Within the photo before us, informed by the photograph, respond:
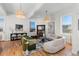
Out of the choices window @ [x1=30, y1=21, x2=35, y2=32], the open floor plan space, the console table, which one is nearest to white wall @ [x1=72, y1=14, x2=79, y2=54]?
the open floor plan space

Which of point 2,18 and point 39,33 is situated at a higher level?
point 2,18

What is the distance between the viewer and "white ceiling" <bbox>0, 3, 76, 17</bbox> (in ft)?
7.14

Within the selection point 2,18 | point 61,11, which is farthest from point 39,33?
point 2,18

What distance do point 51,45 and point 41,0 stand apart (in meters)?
0.99

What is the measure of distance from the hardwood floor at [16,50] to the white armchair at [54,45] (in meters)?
0.08

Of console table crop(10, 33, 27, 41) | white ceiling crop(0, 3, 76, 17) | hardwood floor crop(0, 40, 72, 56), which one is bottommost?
hardwood floor crop(0, 40, 72, 56)

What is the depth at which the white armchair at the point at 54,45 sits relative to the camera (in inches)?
87.8

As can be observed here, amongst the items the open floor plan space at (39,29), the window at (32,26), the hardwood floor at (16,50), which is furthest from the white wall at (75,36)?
the window at (32,26)

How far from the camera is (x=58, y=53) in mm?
2256

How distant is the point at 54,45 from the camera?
226 centimetres

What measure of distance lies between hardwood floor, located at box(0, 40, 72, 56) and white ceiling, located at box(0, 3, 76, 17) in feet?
2.12

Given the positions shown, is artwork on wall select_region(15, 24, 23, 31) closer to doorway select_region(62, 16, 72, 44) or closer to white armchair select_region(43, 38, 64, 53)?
white armchair select_region(43, 38, 64, 53)

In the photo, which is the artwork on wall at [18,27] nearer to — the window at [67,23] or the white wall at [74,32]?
the white wall at [74,32]

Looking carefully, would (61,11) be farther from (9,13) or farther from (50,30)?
(9,13)
